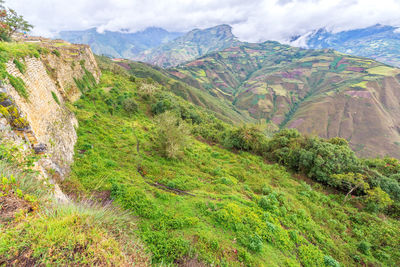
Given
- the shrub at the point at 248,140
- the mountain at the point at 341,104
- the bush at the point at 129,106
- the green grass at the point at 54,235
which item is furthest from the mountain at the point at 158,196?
the mountain at the point at 341,104

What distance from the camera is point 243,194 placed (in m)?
14.0

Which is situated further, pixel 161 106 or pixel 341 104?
pixel 341 104

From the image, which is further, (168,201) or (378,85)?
(378,85)

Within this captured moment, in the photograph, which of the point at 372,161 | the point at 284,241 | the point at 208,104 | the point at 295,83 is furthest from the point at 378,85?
the point at 284,241

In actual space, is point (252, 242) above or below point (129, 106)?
below

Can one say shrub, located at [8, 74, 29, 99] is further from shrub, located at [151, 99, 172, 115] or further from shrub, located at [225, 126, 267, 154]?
shrub, located at [151, 99, 172, 115]

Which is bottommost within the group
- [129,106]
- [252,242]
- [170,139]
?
[252,242]

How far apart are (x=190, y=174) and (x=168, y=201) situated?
5.08m

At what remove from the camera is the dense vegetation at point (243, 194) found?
28.5 ft

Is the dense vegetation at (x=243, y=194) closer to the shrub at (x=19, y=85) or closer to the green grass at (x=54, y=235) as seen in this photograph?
the green grass at (x=54, y=235)

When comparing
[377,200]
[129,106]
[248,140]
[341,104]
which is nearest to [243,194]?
[248,140]

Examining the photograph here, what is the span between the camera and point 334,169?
18.8 meters

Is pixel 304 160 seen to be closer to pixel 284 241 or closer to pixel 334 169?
pixel 334 169

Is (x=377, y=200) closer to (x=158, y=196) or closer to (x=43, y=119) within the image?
(x=158, y=196)
